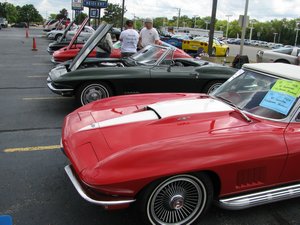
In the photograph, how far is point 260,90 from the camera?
11.1 ft

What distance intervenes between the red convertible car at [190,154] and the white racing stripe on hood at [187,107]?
1 cm

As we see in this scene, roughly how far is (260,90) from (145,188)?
1654mm

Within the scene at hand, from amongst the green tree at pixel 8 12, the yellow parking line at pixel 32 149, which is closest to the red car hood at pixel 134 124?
the yellow parking line at pixel 32 149

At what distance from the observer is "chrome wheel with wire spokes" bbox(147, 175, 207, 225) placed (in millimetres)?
2598

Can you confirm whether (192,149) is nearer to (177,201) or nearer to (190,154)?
(190,154)

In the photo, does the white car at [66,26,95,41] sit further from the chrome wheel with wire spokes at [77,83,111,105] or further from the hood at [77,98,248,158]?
the hood at [77,98,248,158]

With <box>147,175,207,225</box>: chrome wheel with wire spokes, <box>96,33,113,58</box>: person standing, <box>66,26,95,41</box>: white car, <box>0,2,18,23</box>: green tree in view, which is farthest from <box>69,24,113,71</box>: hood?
<box>0,2,18,23</box>: green tree

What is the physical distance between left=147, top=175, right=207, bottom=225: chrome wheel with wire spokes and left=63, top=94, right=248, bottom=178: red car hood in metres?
0.33

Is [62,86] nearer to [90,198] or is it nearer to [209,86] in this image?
[209,86]

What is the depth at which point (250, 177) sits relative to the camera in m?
2.82

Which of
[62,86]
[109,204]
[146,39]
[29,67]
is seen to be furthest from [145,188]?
[29,67]

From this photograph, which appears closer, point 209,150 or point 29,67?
point 209,150

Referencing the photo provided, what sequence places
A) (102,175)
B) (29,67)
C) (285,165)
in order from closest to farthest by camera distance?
(102,175) → (285,165) → (29,67)

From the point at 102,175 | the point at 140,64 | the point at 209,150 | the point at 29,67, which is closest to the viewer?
the point at 102,175
